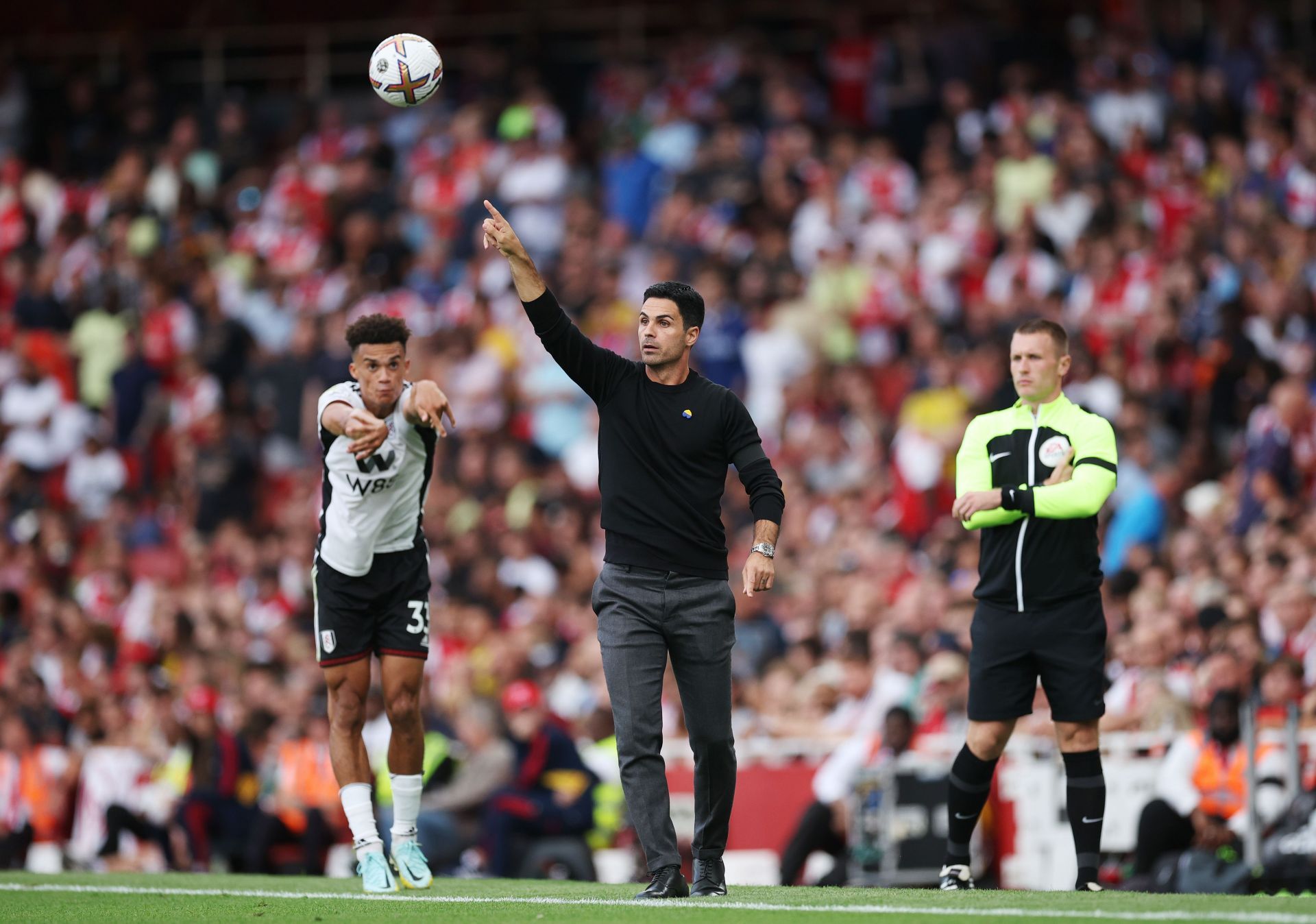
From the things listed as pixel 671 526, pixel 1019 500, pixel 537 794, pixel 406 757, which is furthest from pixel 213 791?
pixel 1019 500

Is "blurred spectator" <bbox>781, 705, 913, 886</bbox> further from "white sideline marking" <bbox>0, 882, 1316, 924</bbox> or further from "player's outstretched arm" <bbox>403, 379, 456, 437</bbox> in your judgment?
"player's outstretched arm" <bbox>403, 379, 456, 437</bbox>

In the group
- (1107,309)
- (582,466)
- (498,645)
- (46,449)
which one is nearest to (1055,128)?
(1107,309)

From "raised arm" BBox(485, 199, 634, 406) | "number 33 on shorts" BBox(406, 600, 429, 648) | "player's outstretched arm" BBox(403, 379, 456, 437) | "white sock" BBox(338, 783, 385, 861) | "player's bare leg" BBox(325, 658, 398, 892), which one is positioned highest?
"raised arm" BBox(485, 199, 634, 406)

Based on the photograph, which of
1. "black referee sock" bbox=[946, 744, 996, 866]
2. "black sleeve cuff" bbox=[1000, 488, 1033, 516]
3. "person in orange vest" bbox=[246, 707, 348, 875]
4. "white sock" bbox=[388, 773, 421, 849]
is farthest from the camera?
"person in orange vest" bbox=[246, 707, 348, 875]

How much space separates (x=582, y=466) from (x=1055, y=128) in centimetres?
564

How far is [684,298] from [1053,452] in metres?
1.90

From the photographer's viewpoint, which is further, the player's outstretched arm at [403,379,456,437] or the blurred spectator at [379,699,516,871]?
the blurred spectator at [379,699,516,871]

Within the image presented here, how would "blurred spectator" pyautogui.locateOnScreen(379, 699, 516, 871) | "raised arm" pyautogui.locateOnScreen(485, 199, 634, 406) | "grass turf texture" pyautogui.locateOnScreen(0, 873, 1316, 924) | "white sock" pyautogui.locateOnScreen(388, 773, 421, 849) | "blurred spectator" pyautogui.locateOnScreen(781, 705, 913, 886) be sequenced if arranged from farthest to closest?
"blurred spectator" pyautogui.locateOnScreen(379, 699, 516, 871) → "blurred spectator" pyautogui.locateOnScreen(781, 705, 913, 886) → "white sock" pyautogui.locateOnScreen(388, 773, 421, 849) → "raised arm" pyautogui.locateOnScreen(485, 199, 634, 406) → "grass turf texture" pyautogui.locateOnScreen(0, 873, 1316, 924)

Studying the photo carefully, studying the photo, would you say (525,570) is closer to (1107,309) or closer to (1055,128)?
(1107,309)

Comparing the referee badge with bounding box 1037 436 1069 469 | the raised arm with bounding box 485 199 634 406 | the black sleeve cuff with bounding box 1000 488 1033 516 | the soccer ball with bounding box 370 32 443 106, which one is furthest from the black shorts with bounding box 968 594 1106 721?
the soccer ball with bounding box 370 32 443 106

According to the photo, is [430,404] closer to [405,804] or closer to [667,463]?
[667,463]

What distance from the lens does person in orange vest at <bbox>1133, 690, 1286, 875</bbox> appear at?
35.0 ft

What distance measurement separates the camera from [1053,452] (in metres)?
8.54

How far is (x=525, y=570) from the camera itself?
671 inches
